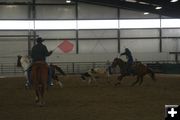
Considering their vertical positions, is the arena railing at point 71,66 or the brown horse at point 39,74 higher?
the brown horse at point 39,74

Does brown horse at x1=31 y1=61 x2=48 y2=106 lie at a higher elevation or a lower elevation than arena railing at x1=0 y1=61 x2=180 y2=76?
higher

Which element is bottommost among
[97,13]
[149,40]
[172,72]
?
[172,72]

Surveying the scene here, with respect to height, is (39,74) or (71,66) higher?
(39,74)

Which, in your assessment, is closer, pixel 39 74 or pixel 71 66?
pixel 39 74

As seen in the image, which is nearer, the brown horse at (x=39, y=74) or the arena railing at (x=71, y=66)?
the brown horse at (x=39, y=74)

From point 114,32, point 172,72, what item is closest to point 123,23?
point 114,32

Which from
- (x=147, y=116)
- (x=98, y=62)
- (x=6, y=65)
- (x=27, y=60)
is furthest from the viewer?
(x=98, y=62)

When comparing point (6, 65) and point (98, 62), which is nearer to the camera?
point (6, 65)

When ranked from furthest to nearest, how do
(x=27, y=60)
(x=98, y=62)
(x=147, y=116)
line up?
(x=98, y=62) < (x=27, y=60) < (x=147, y=116)

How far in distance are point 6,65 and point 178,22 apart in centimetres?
1790

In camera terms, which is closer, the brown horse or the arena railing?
the brown horse

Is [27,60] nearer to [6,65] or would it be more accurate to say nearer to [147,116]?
[147,116]

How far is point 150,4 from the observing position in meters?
37.1

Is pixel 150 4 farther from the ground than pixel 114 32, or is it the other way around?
pixel 150 4
